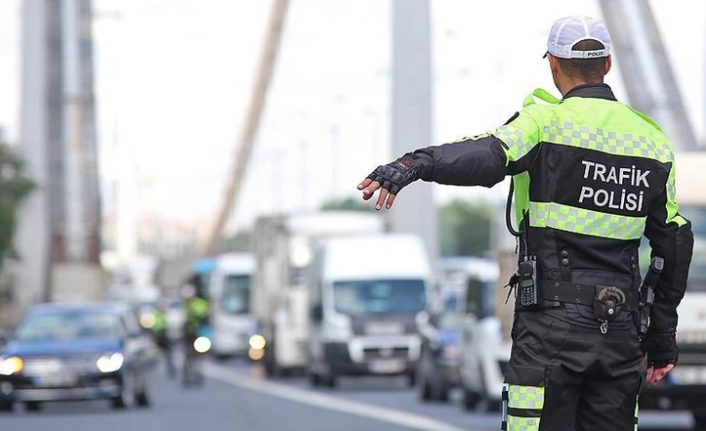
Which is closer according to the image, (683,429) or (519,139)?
(519,139)

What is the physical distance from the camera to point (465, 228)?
469ft

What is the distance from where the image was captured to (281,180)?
395ft

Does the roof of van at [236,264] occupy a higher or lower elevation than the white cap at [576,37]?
lower

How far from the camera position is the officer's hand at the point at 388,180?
607cm

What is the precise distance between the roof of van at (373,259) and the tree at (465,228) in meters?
103

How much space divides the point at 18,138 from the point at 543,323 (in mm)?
75782

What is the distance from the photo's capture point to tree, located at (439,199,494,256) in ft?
460

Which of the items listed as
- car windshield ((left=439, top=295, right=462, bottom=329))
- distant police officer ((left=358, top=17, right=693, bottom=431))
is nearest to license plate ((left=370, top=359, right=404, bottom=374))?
car windshield ((left=439, top=295, right=462, bottom=329))

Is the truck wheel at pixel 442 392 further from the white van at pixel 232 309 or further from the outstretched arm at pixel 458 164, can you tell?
the white van at pixel 232 309

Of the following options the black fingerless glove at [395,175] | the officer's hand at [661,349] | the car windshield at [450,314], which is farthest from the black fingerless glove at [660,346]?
the car windshield at [450,314]

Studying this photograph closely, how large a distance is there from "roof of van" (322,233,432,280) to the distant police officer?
90.0ft

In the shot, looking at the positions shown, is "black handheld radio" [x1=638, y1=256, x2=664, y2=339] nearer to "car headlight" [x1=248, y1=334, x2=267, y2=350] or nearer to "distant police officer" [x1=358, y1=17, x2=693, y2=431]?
"distant police officer" [x1=358, y1=17, x2=693, y2=431]

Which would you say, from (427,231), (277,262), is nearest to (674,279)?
(277,262)

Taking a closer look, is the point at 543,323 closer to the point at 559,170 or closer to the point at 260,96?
the point at 559,170
